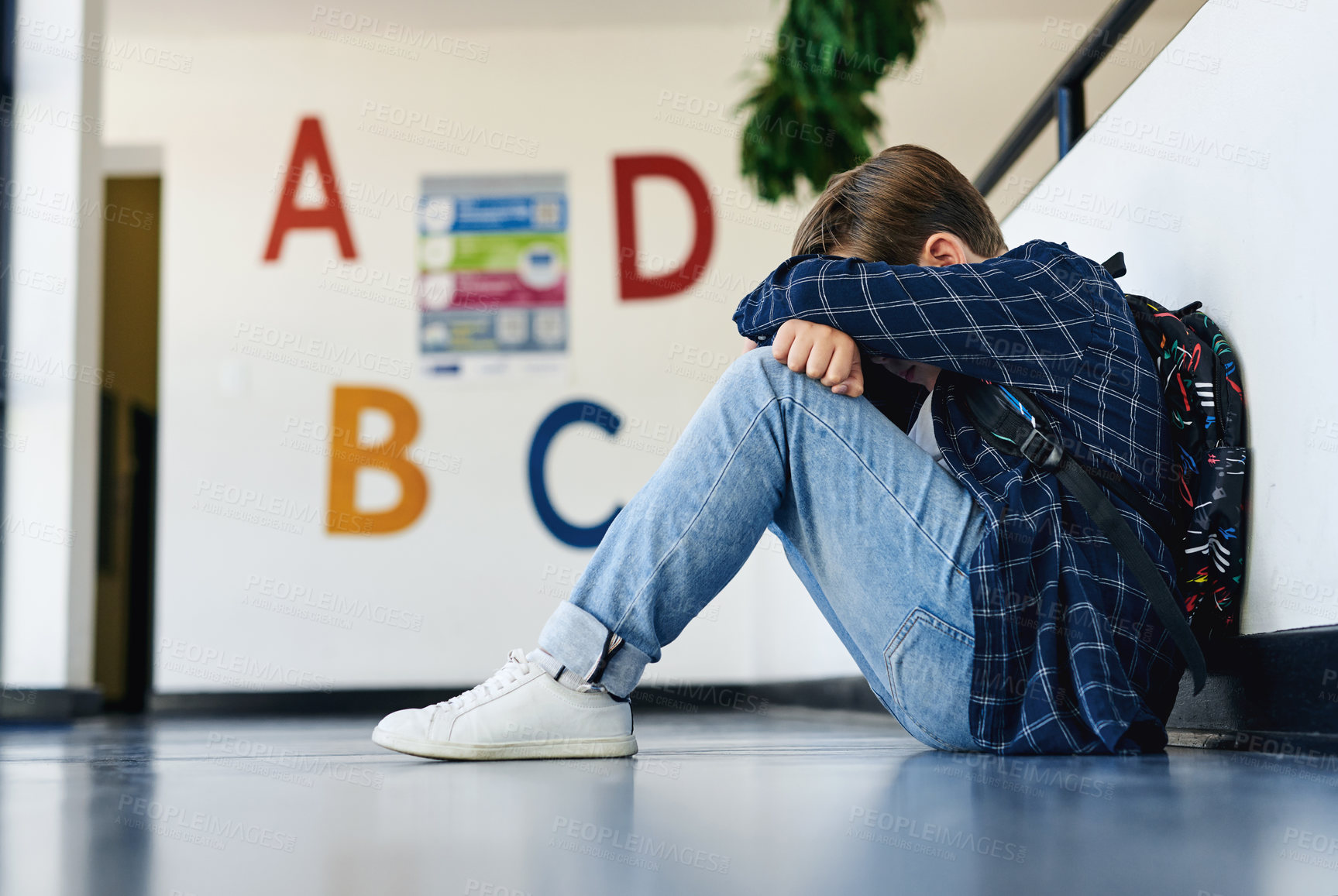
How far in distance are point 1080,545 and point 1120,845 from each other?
18.8 inches

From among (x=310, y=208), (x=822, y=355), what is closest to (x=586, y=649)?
(x=822, y=355)

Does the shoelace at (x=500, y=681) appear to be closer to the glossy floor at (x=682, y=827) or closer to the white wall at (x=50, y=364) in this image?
the glossy floor at (x=682, y=827)

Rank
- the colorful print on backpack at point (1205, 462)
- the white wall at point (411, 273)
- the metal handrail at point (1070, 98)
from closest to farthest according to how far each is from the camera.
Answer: the colorful print on backpack at point (1205, 462) < the metal handrail at point (1070, 98) < the white wall at point (411, 273)

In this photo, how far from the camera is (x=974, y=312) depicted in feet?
3.45

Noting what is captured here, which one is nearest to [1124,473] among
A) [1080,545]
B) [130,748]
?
[1080,545]

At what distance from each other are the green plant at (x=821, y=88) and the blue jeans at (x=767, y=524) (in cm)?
168

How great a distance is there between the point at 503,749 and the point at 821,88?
2.04m

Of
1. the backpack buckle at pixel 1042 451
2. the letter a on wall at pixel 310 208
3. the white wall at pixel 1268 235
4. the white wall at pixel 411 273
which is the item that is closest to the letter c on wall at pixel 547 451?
the white wall at pixel 411 273

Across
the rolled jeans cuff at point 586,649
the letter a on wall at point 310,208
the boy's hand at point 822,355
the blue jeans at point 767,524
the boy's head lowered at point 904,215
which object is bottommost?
the rolled jeans cuff at point 586,649

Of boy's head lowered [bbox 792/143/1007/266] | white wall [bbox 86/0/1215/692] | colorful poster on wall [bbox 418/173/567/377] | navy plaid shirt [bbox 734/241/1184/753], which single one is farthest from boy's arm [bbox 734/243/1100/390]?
colorful poster on wall [bbox 418/173/567/377]

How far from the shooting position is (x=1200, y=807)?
2.39 feet

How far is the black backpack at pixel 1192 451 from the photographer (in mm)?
1068

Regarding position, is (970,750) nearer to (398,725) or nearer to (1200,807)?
(1200,807)

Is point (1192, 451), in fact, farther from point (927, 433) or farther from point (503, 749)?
point (503, 749)
